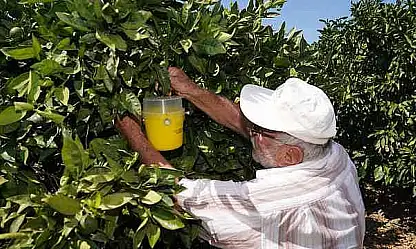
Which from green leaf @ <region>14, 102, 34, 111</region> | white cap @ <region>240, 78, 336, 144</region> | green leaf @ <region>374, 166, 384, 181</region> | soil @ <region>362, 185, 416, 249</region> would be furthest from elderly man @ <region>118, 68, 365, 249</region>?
soil @ <region>362, 185, 416, 249</region>

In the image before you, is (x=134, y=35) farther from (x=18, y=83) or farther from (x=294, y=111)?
(x=294, y=111)

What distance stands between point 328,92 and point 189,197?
995mm

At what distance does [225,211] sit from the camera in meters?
1.70

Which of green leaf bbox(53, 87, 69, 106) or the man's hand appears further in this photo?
the man's hand

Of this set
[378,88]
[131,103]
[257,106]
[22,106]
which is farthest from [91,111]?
[378,88]

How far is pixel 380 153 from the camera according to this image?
5.42m

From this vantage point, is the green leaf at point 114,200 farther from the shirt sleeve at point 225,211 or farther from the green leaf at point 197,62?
the green leaf at point 197,62

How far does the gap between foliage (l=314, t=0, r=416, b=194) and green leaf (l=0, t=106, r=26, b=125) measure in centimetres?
410

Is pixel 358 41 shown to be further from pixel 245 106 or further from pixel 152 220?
pixel 152 220

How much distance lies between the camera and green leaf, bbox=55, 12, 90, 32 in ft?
4.39

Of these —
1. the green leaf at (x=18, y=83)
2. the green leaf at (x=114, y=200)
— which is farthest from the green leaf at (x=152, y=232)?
the green leaf at (x=18, y=83)

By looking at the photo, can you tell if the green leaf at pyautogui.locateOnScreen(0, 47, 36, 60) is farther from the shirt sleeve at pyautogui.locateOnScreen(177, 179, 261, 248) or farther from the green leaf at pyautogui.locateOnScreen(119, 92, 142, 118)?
the shirt sleeve at pyautogui.locateOnScreen(177, 179, 261, 248)

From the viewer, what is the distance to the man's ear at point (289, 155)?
1763mm

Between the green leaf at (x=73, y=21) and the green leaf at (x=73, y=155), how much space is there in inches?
10.1
